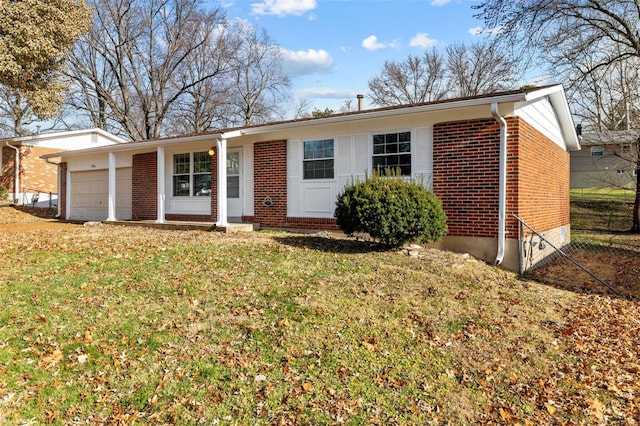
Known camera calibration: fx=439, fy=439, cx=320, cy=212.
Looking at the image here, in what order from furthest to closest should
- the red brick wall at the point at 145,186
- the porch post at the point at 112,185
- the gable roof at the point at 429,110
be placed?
the red brick wall at the point at 145,186, the porch post at the point at 112,185, the gable roof at the point at 429,110

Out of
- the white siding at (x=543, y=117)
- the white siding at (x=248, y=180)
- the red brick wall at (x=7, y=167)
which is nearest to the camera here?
the white siding at (x=543, y=117)

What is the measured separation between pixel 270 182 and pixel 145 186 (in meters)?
5.24

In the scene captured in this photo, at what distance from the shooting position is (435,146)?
930 centimetres

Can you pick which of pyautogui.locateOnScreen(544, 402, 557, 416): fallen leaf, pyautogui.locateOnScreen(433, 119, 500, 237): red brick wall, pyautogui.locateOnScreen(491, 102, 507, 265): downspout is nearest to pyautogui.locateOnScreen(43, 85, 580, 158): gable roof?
pyautogui.locateOnScreen(491, 102, 507, 265): downspout

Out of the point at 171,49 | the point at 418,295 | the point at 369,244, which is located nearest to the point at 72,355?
the point at 418,295

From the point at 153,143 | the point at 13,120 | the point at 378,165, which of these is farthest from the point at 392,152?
the point at 13,120

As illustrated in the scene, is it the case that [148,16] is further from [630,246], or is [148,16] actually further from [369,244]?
[630,246]

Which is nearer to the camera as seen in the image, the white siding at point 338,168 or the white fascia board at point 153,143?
the white siding at point 338,168

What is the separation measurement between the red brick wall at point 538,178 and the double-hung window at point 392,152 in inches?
85.2

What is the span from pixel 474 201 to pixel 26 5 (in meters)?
15.6

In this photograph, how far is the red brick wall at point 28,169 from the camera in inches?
877

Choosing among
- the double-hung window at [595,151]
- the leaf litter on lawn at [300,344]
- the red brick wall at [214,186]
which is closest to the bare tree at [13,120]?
the red brick wall at [214,186]

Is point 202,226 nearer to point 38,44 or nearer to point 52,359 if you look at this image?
point 52,359

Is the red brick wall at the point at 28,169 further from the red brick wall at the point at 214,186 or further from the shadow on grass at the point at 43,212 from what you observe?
the red brick wall at the point at 214,186
